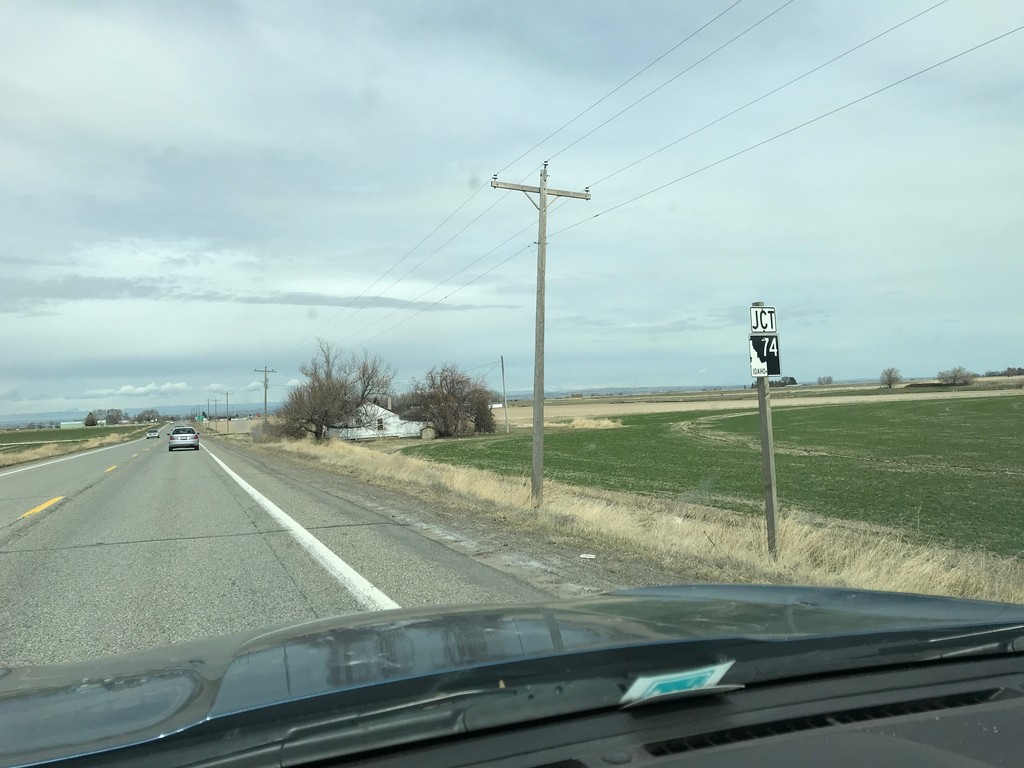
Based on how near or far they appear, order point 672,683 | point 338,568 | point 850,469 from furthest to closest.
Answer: point 850,469, point 338,568, point 672,683

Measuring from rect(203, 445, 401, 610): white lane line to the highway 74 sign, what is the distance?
533 centimetres

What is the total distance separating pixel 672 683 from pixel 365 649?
118 centimetres

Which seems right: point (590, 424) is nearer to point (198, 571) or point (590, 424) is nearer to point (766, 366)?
point (766, 366)

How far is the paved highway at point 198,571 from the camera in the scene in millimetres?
6336

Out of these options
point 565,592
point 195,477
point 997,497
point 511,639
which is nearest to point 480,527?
point 565,592

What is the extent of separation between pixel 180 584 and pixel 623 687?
6.90 m

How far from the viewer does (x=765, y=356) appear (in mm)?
9492

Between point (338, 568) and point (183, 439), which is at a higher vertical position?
point (183, 439)

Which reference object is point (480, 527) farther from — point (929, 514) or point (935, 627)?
point (929, 514)

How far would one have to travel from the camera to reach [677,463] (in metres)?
36.7

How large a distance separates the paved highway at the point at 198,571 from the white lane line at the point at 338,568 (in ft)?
0.07

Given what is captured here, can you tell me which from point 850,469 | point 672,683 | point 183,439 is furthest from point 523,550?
point 183,439

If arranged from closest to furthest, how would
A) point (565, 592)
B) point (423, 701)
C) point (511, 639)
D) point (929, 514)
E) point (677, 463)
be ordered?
point (423, 701) → point (511, 639) → point (565, 592) → point (929, 514) → point (677, 463)

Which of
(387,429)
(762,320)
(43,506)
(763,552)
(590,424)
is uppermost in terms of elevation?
(762,320)
